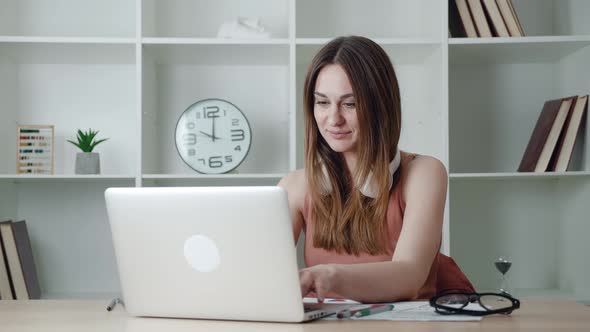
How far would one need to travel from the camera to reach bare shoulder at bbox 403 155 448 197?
1771 millimetres

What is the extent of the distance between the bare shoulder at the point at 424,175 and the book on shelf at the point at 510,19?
108 centimetres

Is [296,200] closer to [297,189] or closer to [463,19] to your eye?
[297,189]

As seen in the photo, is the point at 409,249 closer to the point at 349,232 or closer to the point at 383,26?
the point at 349,232

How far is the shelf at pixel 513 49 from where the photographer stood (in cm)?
270

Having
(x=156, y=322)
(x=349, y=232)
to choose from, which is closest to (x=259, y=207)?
(x=156, y=322)

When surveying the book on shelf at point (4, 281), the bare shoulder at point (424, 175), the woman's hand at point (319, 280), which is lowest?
the book on shelf at point (4, 281)

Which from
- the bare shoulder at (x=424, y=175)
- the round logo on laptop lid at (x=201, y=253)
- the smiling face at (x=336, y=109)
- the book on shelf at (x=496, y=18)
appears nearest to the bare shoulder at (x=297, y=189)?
the smiling face at (x=336, y=109)

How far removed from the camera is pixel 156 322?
1214 mm

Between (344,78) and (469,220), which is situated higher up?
(344,78)

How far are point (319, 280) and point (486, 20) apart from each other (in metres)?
1.78

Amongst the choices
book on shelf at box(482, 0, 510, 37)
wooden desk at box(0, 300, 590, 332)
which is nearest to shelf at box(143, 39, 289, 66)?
book on shelf at box(482, 0, 510, 37)

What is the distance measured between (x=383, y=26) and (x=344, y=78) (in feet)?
4.41

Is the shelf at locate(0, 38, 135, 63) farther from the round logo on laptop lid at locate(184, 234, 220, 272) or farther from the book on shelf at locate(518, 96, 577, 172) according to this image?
the round logo on laptop lid at locate(184, 234, 220, 272)

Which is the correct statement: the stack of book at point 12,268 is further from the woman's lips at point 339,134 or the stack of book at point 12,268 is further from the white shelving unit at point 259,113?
the woman's lips at point 339,134
